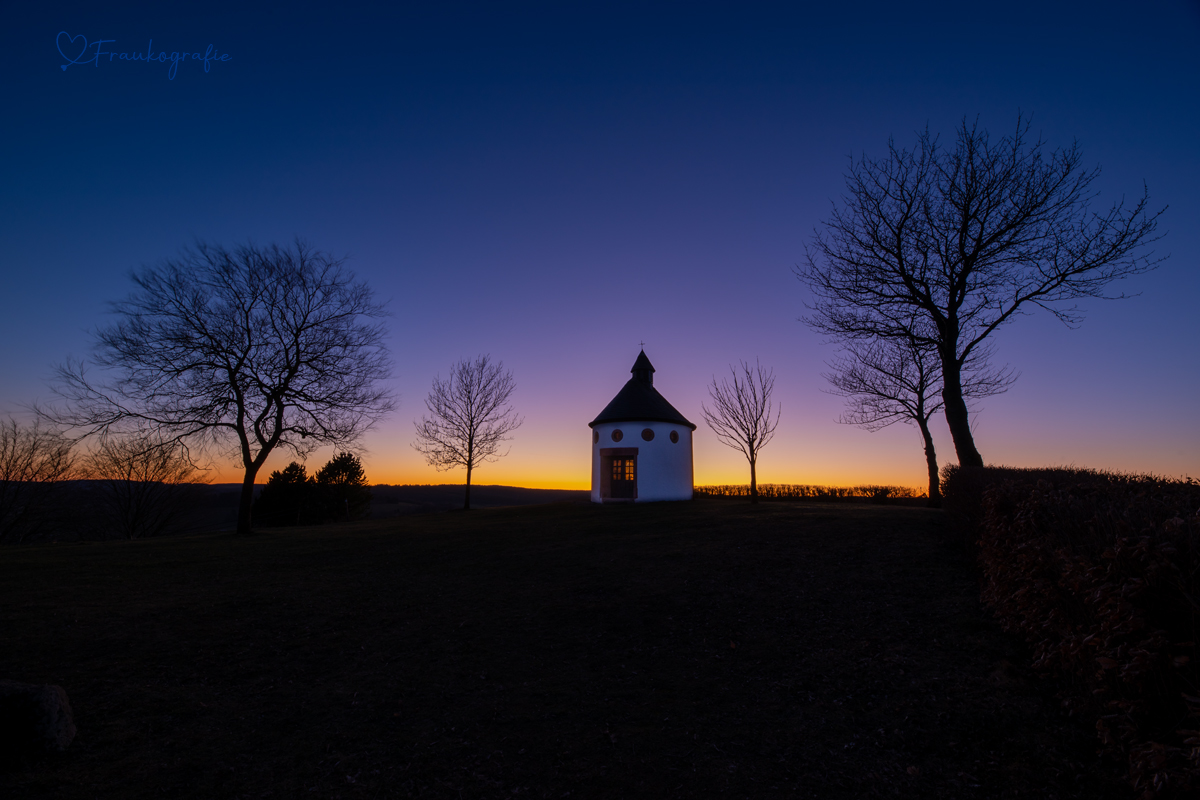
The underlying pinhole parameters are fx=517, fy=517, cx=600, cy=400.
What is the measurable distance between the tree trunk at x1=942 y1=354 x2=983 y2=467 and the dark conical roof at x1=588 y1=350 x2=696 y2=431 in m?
14.7

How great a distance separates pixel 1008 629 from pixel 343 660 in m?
9.25

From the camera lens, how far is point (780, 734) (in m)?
5.52

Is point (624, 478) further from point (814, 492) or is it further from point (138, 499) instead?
point (138, 499)

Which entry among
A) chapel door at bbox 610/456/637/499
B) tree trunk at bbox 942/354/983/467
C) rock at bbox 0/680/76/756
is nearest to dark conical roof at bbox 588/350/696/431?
chapel door at bbox 610/456/637/499

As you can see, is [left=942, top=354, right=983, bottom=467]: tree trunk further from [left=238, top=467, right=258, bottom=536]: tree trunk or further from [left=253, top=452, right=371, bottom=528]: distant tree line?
[left=253, top=452, right=371, bottom=528]: distant tree line

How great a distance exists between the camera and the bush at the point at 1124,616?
361 cm

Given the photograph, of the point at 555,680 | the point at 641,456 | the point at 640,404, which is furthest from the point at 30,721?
the point at 640,404

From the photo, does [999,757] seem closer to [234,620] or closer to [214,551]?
[234,620]

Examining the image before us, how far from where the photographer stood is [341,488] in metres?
37.3

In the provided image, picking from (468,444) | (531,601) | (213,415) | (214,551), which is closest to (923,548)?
(531,601)

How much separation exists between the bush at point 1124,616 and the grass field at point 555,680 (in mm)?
541

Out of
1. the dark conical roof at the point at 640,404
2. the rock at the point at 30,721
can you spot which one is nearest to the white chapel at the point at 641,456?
the dark conical roof at the point at 640,404

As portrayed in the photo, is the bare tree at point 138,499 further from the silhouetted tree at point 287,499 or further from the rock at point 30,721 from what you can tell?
the rock at point 30,721

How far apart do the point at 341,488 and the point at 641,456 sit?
75.0ft
